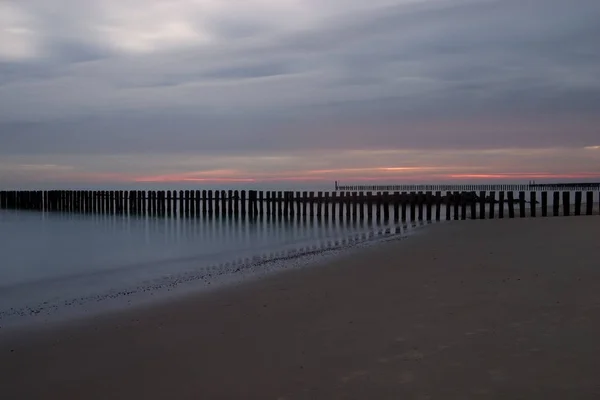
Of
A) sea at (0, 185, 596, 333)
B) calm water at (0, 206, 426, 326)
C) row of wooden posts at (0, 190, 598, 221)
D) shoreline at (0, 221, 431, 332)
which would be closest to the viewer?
shoreline at (0, 221, 431, 332)

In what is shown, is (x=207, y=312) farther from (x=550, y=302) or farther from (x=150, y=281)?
(x=150, y=281)

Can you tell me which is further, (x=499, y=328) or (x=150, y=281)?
(x=150, y=281)

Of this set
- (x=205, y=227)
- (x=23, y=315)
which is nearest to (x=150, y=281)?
(x=23, y=315)

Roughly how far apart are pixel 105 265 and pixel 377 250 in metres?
6.30

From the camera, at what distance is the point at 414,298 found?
547 cm

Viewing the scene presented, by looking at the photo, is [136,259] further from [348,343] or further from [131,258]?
[348,343]

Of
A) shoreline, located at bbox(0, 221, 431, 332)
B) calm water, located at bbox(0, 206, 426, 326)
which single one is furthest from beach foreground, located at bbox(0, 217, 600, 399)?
calm water, located at bbox(0, 206, 426, 326)

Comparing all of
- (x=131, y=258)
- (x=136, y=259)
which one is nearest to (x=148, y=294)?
(x=136, y=259)

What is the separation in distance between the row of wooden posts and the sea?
3.20m

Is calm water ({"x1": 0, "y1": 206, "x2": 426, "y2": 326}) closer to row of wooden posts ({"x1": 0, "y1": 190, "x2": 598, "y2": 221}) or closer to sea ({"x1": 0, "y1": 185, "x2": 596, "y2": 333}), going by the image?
sea ({"x1": 0, "y1": 185, "x2": 596, "y2": 333})

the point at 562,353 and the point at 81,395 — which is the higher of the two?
the point at 562,353

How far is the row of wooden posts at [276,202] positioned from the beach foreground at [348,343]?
15.3 metres

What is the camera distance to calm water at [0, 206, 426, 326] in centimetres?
795

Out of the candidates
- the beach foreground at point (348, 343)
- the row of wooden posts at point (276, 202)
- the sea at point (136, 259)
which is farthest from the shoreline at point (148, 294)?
the row of wooden posts at point (276, 202)
